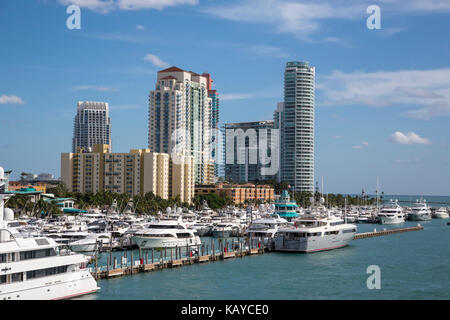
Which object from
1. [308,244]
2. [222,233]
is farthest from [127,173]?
[308,244]

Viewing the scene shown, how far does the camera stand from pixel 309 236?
7225cm

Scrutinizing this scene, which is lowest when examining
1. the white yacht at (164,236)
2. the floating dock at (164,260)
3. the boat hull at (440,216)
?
the boat hull at (440,216)

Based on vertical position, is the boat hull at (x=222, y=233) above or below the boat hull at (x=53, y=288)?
below

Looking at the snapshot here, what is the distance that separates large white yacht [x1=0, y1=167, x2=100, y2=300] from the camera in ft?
121

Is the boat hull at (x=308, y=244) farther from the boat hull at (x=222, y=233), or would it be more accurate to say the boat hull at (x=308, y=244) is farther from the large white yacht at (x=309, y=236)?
the boat hull at (x=222, y=233)

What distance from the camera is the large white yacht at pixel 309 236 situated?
236 ft

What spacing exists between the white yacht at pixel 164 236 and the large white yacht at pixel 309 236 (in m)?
11.2

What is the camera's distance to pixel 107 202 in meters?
151

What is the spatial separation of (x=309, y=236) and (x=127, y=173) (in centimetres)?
10776

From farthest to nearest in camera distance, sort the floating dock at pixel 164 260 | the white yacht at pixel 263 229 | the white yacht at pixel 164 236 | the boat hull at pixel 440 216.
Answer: the boat hull at pixel 440 216 → the white yacht at pixel 263 229 → the white yacht at pixel 164 236 → the floating dock at pixel 164 260

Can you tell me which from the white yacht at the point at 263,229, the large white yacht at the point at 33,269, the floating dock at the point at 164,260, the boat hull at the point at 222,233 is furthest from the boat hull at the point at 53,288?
the boat hull at the point at 222,233

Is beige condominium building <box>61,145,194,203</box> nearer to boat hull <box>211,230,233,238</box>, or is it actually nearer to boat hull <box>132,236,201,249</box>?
boat hull <box>211,230,233,238</box>

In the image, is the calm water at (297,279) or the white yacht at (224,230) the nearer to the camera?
the calm water at (297,279)

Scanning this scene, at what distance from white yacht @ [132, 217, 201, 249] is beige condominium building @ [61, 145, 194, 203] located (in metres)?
92.5
